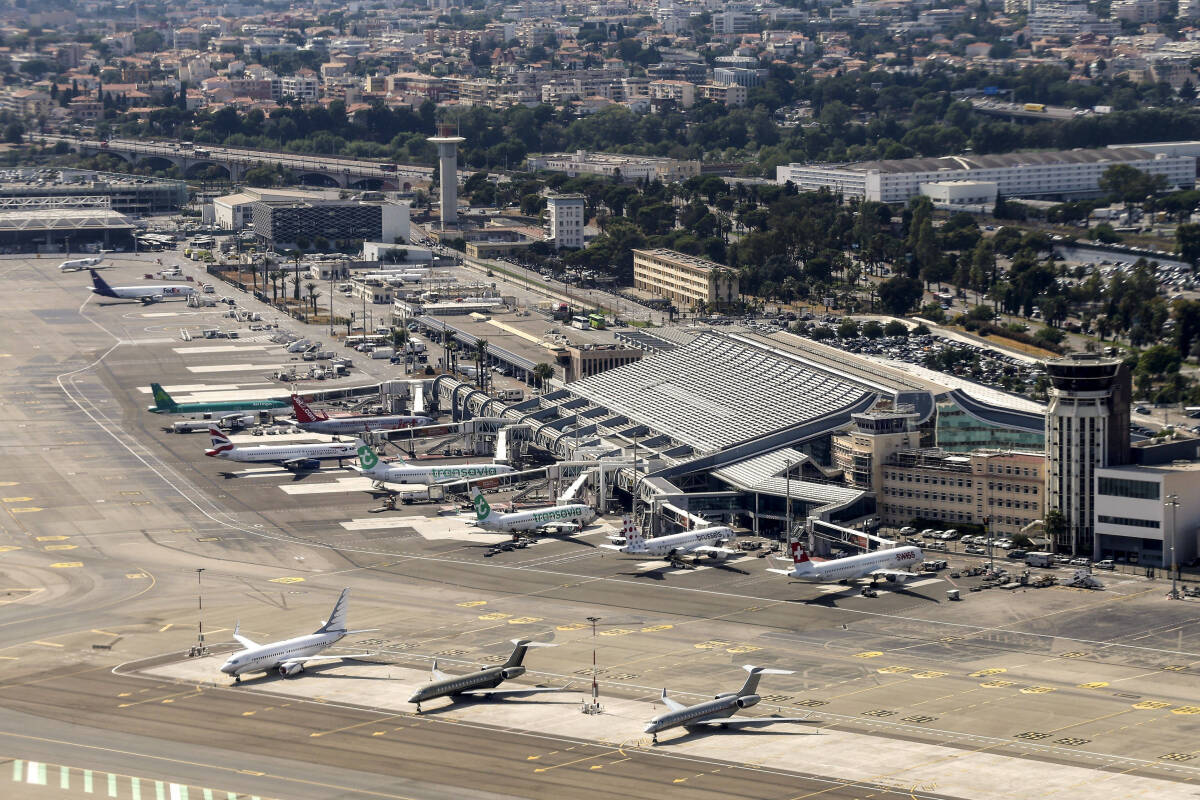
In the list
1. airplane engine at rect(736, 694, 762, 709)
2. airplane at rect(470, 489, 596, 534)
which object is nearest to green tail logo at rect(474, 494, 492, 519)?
airplane at rect(470, 489, 596, 534)

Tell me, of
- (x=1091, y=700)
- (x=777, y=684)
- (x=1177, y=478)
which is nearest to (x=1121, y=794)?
(x=1091, y=700)

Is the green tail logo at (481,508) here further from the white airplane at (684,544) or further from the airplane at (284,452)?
the airplane at (284,452)

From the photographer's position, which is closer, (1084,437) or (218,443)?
(1084,437)

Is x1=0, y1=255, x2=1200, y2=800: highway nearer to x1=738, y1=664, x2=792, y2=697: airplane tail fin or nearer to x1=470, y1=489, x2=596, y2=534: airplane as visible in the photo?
x1=470, y1=489, x2=596, y2=534: airplane

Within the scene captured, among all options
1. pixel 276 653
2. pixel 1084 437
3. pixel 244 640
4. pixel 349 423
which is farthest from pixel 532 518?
pixel 349 423

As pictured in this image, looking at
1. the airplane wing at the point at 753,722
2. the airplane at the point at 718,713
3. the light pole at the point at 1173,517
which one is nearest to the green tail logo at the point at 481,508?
the airplane at the point at 718,713

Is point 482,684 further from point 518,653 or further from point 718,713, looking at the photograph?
point 718,713

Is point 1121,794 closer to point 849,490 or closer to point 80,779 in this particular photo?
point 80,779
